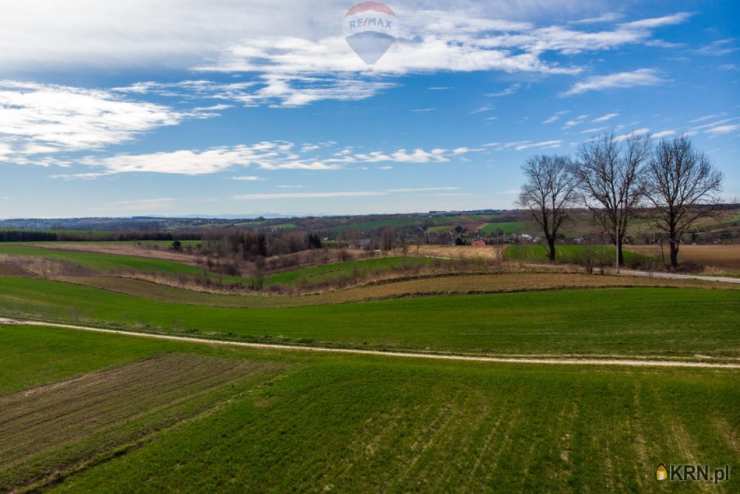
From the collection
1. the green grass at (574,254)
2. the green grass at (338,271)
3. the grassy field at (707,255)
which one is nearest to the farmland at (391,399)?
the grassy field at (707,255)

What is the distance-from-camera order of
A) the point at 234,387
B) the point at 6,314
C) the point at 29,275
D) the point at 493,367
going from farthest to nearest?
the point at 29,275
the point at 6,314
the point at 493,367
the point at 234,387

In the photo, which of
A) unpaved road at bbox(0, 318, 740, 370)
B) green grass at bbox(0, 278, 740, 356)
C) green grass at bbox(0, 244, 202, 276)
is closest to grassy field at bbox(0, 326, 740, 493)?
unpaved road at bbox(0, 318, 740, 370)

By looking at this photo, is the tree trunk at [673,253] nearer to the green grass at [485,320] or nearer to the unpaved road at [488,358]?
the green grass at [485,320]

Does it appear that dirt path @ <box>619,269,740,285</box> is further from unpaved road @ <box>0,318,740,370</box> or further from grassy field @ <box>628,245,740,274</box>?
unpaved road @ <box>0,318,740,370</box>

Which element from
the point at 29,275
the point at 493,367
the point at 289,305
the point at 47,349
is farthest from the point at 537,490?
the point at 29,275

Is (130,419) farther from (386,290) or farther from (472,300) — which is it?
(386,290)

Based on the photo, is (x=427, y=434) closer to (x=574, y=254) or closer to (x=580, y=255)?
(x=580, y=255)
